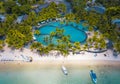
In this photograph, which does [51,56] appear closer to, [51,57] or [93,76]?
[51,57]

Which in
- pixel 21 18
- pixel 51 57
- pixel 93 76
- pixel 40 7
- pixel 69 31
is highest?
pixel 40 7

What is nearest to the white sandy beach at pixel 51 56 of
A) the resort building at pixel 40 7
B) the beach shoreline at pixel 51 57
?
the beach shoreline at pixel 51 57

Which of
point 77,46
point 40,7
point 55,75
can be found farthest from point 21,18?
point 55,75

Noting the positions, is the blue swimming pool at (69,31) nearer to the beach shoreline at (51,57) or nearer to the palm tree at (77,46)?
the palm tree at (77,46)

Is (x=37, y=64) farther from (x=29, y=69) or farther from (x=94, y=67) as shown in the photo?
(x=94, y=67)

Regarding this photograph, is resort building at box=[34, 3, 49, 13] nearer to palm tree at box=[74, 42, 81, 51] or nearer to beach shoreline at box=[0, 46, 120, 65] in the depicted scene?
beach shoreline at box=[0, 46, 120, 65]

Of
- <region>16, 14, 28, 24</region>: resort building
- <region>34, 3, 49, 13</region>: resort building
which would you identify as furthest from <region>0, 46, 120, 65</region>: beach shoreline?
<region>34, 3, 49, 13</region>: resort building

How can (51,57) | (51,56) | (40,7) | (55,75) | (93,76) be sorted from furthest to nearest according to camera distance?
(40,7) < (51,56) < (51,57) < (55,75) < (93,76)

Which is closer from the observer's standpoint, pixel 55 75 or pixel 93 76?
pixel 93 76
